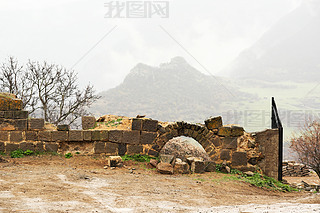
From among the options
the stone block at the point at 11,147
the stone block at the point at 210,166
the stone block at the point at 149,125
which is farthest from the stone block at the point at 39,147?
the stone block at the point at 210,166

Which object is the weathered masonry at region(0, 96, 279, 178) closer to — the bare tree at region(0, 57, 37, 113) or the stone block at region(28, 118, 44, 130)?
the stone block at region(28, 118, 44, 130)

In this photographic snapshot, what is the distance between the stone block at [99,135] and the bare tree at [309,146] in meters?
9.98

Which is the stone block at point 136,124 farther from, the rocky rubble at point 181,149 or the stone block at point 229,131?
the stone block at point 229,131

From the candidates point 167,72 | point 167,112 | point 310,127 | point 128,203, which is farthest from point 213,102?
point 128,203

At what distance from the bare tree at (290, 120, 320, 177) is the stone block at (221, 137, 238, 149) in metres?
5.84

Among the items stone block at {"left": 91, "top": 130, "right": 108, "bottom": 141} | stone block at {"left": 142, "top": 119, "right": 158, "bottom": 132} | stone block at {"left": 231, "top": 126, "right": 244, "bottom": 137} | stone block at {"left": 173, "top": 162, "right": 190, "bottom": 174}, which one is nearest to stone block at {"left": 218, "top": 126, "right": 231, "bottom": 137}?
stone block at {"left": 231, "top": 126, "right": 244, "bottom": 137}

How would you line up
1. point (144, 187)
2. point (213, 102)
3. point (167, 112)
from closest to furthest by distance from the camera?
point (144, 187) < point (167, 112) < point (213, 102)

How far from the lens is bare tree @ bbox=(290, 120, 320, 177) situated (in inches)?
529

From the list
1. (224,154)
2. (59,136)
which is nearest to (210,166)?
(224,154)

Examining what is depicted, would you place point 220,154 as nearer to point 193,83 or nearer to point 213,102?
point 213,102

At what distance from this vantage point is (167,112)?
6362 cm

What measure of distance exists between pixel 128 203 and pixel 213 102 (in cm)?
6753

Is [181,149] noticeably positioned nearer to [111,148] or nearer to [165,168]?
[165,168]

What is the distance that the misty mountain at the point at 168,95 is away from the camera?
2440 inches
